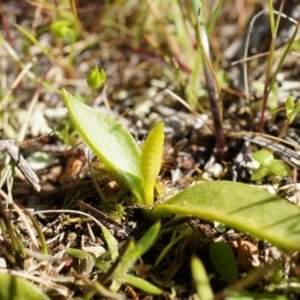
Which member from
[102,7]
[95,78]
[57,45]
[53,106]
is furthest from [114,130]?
[102,7]

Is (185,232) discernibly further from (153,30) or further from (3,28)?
(3,28)

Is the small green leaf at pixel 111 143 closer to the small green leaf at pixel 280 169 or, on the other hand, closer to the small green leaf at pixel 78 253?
the small green leaf at pixel 78 253

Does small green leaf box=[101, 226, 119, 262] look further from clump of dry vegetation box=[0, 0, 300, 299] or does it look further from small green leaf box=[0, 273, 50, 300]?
small green leaf box=[0, 273, 50, 300]

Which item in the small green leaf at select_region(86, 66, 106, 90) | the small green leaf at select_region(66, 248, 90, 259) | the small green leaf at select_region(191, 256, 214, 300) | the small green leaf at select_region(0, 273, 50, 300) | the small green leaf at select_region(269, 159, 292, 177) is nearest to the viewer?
the small green leaf at select_region(191, 256, 214, 300)

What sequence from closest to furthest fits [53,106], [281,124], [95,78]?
[95,78] → [281,124] → [53,106]

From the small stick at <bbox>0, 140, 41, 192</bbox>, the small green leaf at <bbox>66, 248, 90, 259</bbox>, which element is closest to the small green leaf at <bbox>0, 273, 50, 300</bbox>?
the small green leaf at <bbox>66, 248, 90, 259</bbox>

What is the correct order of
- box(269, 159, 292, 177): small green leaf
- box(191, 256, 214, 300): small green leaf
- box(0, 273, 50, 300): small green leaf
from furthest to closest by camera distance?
1. box(269, 159, 292, 177): small green leaf
2. box(0, 273, 50, 300): small green leaf
3. box(191, 256, 214, 300): small green leaf

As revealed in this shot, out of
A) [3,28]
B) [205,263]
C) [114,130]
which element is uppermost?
[3,28]
